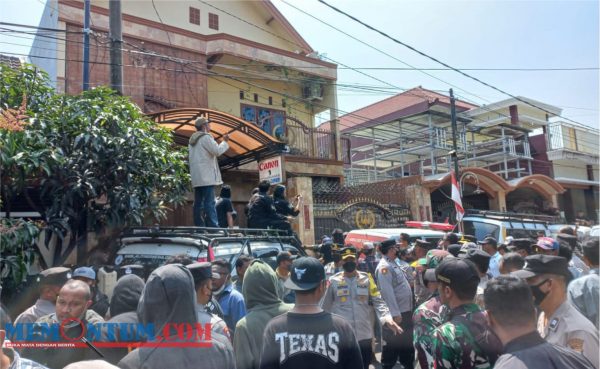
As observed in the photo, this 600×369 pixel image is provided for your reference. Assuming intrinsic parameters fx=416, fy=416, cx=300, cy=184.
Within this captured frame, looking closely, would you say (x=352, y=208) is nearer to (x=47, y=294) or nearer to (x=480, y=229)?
(x=480, y=229)

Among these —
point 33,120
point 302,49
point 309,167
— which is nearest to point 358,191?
point 309,167

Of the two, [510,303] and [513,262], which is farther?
[513,262]

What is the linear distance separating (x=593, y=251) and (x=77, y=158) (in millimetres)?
6116

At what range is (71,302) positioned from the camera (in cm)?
273

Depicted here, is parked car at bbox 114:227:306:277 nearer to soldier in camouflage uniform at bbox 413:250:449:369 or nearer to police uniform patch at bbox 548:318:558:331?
soldier in camouflage uniform at bbox 413:250:449:369

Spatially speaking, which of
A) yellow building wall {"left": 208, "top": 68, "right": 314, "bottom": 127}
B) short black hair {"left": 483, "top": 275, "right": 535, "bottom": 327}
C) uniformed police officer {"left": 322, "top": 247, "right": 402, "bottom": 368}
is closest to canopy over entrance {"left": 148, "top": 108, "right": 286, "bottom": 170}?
yellow building wall {"left": 208, "top": 68, "right": 314, "bottom": 127}

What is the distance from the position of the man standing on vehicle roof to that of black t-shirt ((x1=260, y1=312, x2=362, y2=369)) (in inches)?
176

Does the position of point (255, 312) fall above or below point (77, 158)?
below

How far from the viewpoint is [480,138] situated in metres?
25.9

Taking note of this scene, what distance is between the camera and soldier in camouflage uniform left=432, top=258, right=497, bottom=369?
7.52 ft

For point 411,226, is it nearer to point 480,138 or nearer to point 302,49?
point 302,49

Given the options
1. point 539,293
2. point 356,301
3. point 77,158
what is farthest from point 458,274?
point 77,158

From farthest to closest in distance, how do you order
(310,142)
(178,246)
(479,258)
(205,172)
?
(310,142) < (205,172) < (178,246) < (479,258)

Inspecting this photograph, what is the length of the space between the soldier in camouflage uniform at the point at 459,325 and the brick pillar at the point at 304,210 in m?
9.06
